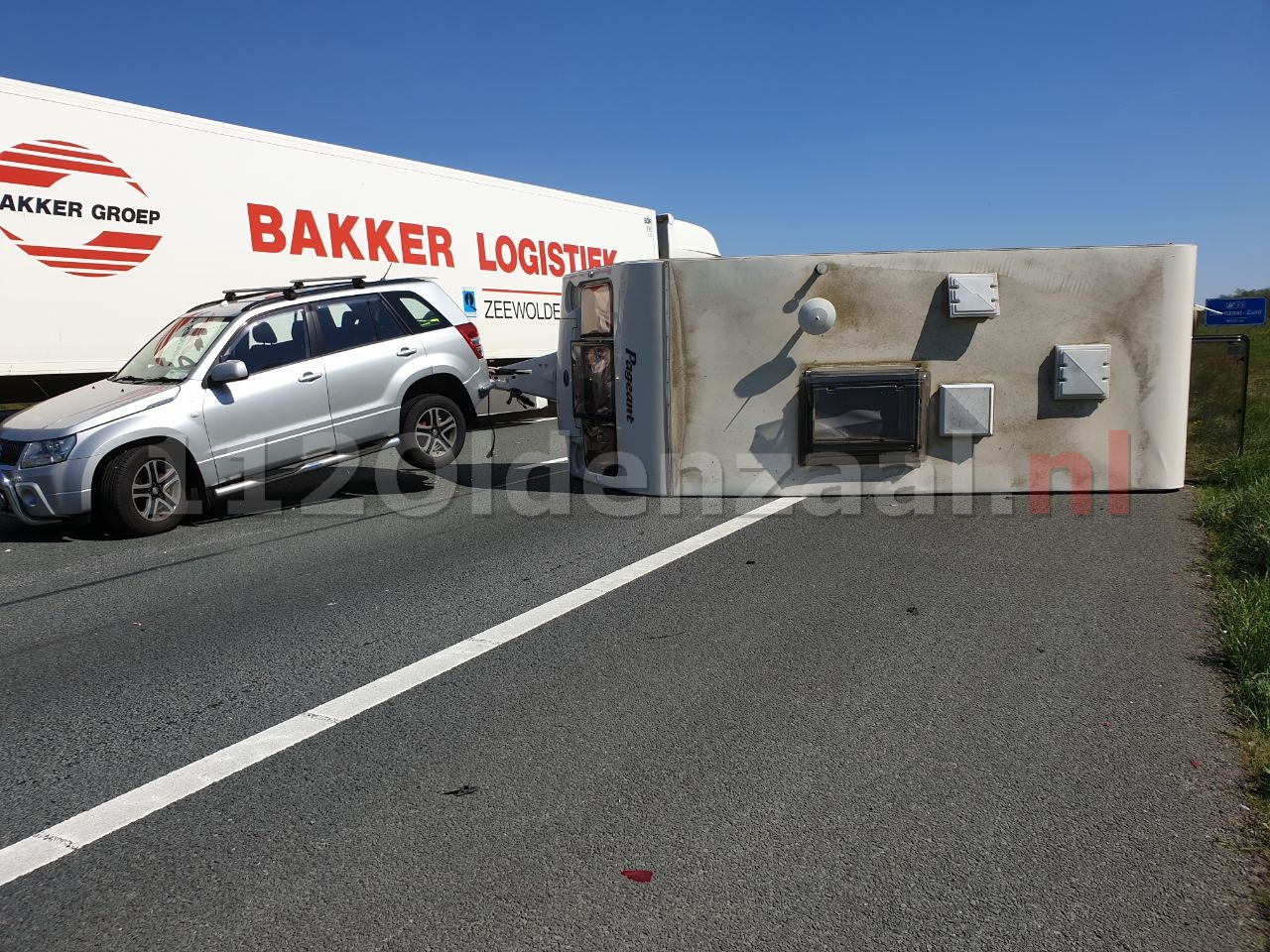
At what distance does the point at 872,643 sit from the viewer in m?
4.85

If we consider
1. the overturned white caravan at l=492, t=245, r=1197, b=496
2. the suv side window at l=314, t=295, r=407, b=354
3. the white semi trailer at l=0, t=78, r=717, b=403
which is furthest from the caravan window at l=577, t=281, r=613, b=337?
the white semi trailer at l=0, t=78, r=717, b=403

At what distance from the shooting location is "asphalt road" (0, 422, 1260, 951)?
273 cm

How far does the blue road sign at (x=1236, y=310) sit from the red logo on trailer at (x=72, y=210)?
68.8ft

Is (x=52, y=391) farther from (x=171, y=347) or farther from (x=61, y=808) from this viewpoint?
(x=61, y=808)

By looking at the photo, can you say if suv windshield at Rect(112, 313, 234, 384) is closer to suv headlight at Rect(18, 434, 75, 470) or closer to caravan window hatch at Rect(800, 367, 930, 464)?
suv headlight at Rect(18, 434, 75, 470)

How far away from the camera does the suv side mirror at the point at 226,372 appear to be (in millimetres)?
8117

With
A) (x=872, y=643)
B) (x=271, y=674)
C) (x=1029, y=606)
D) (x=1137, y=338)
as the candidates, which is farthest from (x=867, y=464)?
(x=271, y=674)

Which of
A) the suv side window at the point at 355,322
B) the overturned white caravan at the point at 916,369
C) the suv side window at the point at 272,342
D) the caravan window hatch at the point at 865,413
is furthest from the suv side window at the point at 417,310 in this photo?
the caravan window hatch at the point at 865,413

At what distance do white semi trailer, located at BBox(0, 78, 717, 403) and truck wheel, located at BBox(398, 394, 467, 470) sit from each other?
317 centimetres

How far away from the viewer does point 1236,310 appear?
22.6m

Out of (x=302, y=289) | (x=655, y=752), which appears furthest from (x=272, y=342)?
(x=655, y=752)

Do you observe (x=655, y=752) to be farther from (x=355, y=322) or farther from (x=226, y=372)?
(x=355, y=322)

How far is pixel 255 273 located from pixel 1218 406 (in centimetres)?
1094

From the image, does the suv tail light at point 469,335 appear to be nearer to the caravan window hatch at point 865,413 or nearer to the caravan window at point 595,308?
the caravan window at point 595,308
